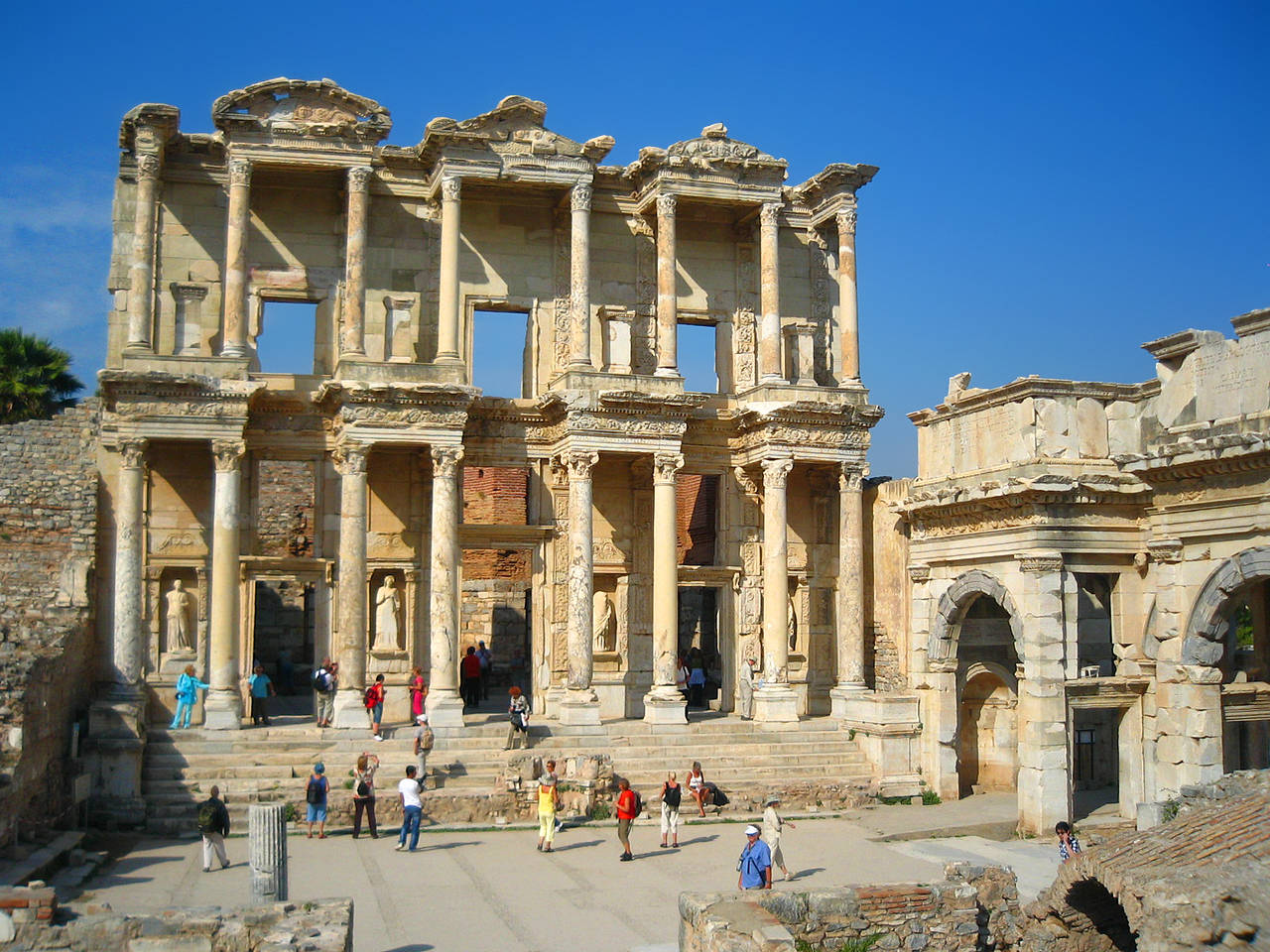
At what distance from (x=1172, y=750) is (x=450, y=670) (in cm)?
1232

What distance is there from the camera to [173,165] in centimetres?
2716

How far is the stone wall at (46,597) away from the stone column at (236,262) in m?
3.26

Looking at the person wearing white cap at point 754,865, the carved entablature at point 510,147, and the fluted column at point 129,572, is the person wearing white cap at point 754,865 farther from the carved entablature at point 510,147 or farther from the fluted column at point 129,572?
the carved entablature at point 510,147

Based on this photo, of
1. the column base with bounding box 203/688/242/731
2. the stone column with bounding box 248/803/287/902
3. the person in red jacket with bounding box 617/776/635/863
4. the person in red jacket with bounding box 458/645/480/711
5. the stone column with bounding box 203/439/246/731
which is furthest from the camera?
the person in red jacket with bounding box 458/645/480/711

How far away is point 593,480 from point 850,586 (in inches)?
223

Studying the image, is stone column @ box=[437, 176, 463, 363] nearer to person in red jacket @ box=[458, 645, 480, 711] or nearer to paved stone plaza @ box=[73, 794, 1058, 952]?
person in red jacket @ box=[458, 645, 480, 711]

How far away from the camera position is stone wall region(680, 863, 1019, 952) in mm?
12977

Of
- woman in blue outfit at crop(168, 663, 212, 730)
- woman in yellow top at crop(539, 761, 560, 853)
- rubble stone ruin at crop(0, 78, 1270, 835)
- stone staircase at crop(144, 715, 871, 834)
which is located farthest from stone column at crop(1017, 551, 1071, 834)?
woman in blue outfit at crop(168, 663, 212, 730)

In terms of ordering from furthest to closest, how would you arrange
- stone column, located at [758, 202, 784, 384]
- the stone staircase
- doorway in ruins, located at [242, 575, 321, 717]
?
doorway in ruins, located at [242, 575, 321, 717], stone column, located at [758, 202, 784, 384], the stone staircase

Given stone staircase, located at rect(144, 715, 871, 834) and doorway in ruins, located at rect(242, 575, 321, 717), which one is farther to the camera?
doorway in ruins, located at rect(242, 575, 321, 717)

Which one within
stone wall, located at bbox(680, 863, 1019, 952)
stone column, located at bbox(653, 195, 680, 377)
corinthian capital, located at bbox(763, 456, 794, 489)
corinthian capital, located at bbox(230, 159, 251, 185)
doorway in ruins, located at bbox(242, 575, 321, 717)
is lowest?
stone wall, located at bbox(680, 863, 1019, 952)

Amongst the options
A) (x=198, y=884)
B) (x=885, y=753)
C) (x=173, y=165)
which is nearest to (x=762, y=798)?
(x=885, y=753)

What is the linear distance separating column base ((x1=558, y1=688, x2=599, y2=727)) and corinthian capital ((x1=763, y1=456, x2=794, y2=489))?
5.56 metres

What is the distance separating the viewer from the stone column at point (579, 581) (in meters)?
26.2
